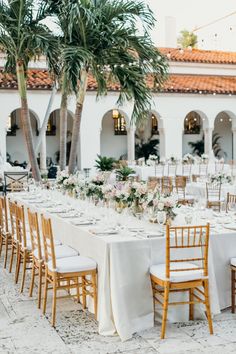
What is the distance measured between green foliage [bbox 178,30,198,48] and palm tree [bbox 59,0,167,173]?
3337 centimetres

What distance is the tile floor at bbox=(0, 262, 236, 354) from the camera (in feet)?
18.0

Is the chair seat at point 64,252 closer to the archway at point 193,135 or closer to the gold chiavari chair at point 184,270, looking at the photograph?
the gold chiavari chair at point 184,270

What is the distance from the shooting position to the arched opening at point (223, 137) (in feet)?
93.2

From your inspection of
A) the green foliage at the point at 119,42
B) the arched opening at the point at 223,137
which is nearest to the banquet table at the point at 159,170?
the green foliage at the point at 119,42

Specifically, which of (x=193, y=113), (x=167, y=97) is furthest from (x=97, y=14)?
(x=193, y=113)

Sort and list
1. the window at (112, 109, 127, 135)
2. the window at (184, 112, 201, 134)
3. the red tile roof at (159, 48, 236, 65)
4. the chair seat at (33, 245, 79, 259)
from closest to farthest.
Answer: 1. the chair seat at (33, 245, 79, 259)
2. the window at (112, 109, 127, 135)
3. the red tile roof at (159, 48, 236, 65)
4. the window at (184, 112, 201, 134)

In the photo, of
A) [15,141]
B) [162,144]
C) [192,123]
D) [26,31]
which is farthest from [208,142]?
[26,31]

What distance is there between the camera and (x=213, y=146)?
28.3 m

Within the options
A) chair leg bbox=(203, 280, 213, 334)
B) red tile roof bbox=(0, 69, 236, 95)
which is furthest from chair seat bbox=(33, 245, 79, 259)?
red tile roof bbox=(0, 69, 236, 95)

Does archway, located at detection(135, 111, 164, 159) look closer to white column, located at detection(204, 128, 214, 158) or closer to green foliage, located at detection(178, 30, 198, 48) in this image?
white column, located at detection(204, 128, 214, 158)

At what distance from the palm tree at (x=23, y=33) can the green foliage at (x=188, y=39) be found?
34043mm

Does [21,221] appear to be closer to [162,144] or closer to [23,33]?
[23,33]

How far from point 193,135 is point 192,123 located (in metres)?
0.69

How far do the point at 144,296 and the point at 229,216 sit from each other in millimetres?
2278
